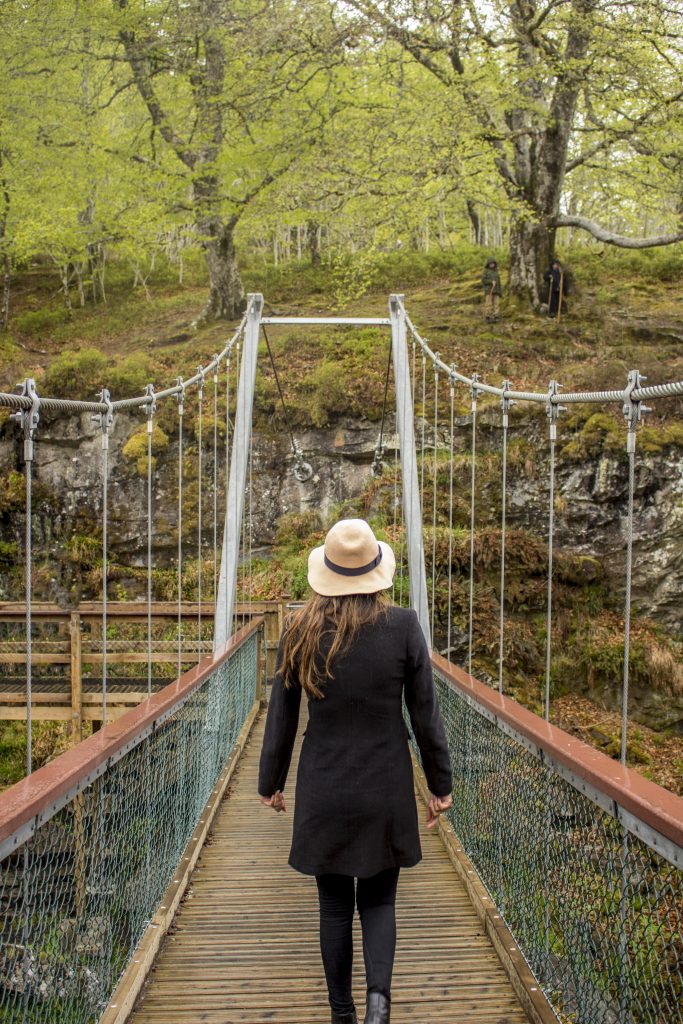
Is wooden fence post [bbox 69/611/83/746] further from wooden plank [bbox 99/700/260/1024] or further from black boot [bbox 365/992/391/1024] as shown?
black boot [bbox 365/992/391/1024]

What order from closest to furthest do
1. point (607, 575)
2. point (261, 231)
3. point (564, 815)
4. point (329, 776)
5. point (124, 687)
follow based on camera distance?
point (329, 776), point (564, 815), point (124, 687), point (607, 575), point (261, 231)

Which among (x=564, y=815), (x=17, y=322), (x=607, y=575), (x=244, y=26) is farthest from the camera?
(x=17, y=322)

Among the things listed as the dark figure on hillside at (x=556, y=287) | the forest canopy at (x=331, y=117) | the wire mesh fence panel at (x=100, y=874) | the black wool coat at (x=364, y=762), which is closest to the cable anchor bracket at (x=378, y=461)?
the forest canopy at (x=331, y=117)

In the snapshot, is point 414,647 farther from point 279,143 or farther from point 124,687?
point 279,143

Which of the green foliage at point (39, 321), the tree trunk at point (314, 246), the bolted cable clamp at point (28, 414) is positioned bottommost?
the bolted cable clamp at point (28, 414)

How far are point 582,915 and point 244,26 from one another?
11.4m

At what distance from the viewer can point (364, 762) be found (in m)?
1.87

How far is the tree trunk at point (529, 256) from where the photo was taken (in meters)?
11.6

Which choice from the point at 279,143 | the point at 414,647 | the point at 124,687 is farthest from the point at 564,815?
the point at 279,143

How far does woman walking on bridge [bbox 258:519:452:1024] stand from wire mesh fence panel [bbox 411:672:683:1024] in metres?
0.40

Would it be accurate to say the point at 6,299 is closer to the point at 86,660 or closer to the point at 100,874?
the point at 86,660

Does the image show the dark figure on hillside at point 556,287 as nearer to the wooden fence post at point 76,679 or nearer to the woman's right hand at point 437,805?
the wooden fence post at point 76,679

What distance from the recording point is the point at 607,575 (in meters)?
9.09

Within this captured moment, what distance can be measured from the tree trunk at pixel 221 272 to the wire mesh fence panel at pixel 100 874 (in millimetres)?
9849
